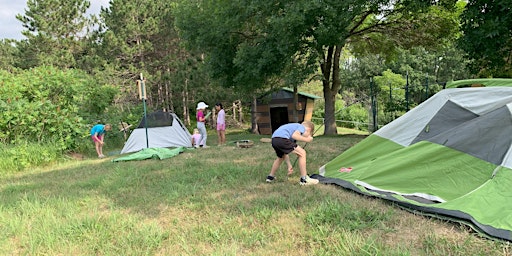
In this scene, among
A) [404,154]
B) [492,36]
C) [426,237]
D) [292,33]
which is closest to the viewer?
[426,237]

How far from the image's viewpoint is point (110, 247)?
2.83m

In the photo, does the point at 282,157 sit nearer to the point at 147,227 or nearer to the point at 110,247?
the point at 147,227

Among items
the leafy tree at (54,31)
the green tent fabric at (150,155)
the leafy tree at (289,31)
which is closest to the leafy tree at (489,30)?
the leafy tree at (289,31)

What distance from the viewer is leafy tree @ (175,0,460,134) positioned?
30.6 ft

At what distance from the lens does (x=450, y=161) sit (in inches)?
138

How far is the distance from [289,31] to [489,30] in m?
4.84

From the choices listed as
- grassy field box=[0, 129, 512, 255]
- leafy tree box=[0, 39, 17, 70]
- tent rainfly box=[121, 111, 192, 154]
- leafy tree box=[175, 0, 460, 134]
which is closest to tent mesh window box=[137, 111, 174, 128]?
tent rainfly box=[121, 111, 192, 154]

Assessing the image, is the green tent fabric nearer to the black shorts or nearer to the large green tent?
the black shorts

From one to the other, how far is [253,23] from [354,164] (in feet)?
27.9

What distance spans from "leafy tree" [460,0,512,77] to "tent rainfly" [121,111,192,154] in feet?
26.7

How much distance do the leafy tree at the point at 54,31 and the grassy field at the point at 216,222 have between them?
1788 centimetres

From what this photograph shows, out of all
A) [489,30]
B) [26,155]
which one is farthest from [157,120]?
[489,30]

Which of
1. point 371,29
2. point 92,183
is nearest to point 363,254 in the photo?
point 92,183

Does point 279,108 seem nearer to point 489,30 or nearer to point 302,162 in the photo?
point 489,30
